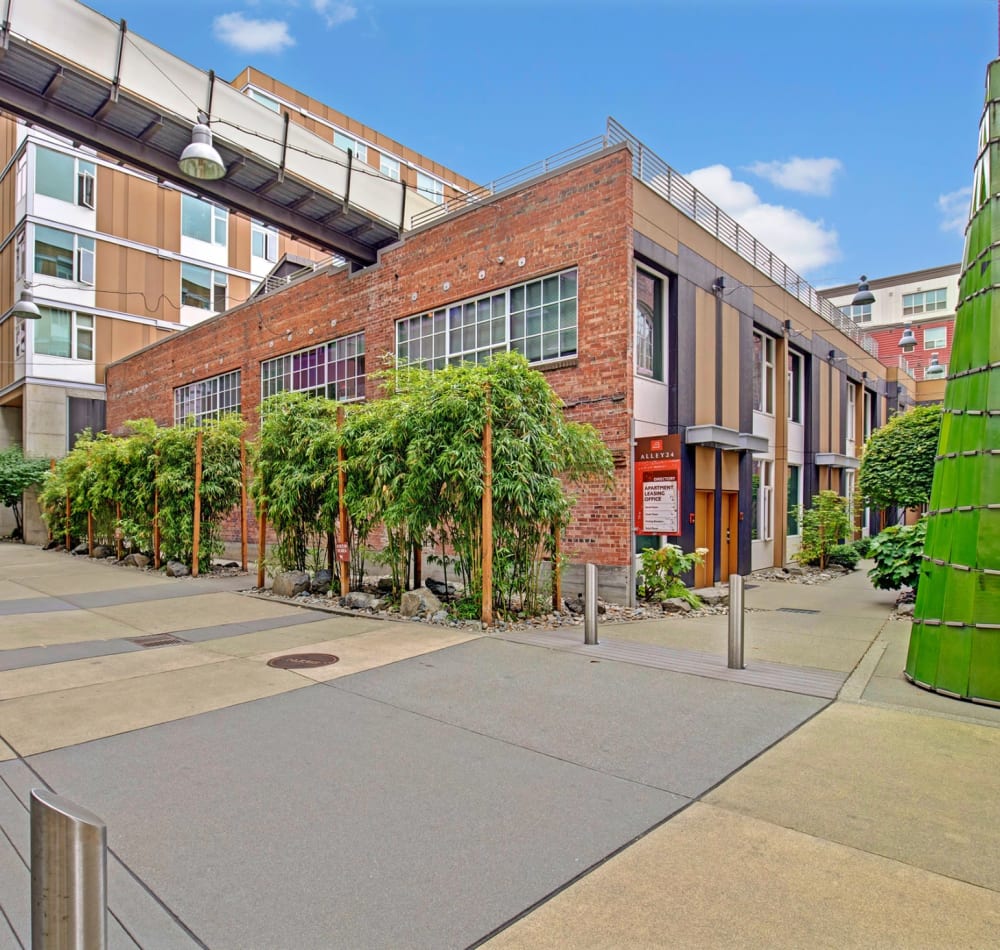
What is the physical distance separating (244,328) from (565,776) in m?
19.7

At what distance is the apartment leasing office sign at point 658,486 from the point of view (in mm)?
10375

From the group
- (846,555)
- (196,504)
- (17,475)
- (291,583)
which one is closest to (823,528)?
(846,555)

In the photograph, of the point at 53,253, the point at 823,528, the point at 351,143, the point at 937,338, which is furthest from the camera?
the point at 937,338

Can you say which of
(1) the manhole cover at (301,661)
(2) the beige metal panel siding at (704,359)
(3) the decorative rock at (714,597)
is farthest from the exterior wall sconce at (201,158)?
(3) the decorative rock at (714,597)

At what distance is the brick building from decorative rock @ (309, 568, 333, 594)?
161 inches

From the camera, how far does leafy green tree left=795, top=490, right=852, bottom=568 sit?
17.4 m

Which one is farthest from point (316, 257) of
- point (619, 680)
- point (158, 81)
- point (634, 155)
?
point (619, 680)

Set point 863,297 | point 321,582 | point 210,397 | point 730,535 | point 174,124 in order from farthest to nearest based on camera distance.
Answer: point 210,397
point 863,297
point 730,535
point 174,124
point 321,582

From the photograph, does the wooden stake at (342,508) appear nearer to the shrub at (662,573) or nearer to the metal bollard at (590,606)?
the metal bollard at (590,606)

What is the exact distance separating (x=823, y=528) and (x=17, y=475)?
28.9m

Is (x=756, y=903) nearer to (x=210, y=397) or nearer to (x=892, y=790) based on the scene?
(x=892, y=790)

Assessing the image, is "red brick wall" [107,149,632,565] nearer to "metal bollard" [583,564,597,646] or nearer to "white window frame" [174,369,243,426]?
"metal bollard" [583,564,597,646]

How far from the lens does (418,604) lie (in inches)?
369

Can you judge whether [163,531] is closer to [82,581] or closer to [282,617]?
[82,581]
